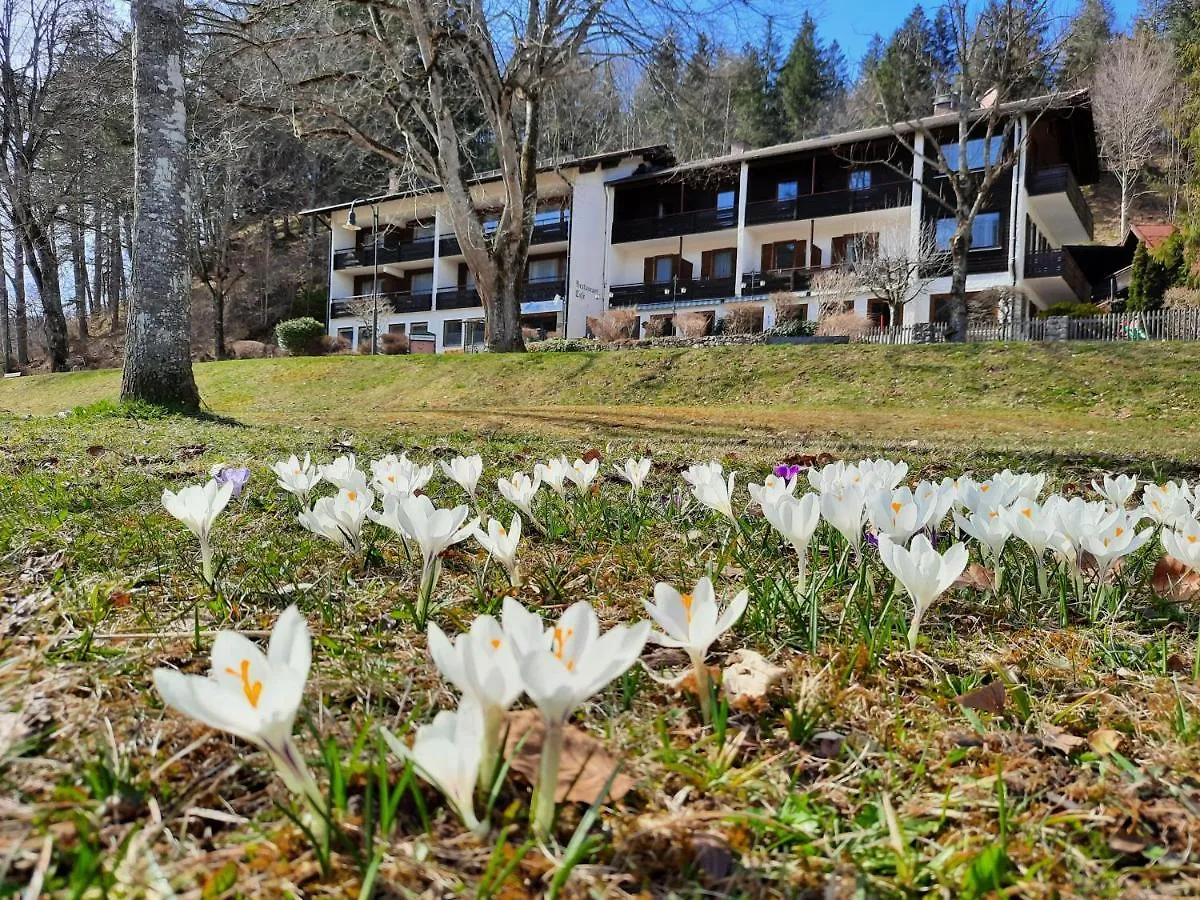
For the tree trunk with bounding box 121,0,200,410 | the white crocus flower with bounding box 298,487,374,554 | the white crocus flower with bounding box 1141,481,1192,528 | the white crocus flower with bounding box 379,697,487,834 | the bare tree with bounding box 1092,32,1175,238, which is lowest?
the white crocus flower with bounding box 379,697,487,834

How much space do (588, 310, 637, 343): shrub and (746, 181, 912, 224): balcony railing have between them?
6247 millimetres

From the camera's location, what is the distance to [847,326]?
69.1 ft

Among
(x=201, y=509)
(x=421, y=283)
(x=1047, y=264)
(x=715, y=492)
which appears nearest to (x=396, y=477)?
(x=201, y=509)

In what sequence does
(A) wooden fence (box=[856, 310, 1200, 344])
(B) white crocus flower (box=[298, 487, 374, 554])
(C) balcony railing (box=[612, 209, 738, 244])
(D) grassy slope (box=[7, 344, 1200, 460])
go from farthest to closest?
(C) balcony railing (box=[612, 209, 738, 244]) → (A) wooden fence (box=[856, 310, 1200, 344]) → (D) grassy slope (box=[7, 344, 1200, 460]) → (B) white crocus flower (box=[298, 487, 374, 554])

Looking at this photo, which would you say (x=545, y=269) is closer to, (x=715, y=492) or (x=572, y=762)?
(x=715, y=492)

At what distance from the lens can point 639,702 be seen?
1063 mm

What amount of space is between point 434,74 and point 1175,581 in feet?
44.6

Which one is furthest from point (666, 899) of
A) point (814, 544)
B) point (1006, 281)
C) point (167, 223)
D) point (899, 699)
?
point (1006, 281)

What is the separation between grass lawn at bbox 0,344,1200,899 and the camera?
2.21ft

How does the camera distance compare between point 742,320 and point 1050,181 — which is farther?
point 742,320

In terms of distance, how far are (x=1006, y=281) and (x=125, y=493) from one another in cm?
2449

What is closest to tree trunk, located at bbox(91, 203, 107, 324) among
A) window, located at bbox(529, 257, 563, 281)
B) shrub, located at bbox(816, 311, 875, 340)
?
window, located at bbox(529, 257, 563, 281)

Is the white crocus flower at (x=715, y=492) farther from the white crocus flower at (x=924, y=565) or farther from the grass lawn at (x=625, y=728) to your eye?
the white crocus flower at (x=924, y=565)

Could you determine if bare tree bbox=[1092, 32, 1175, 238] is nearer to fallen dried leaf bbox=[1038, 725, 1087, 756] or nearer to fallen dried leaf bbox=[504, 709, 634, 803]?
fallen dried leaf bbox=[1038, 725, 1087, 756]
